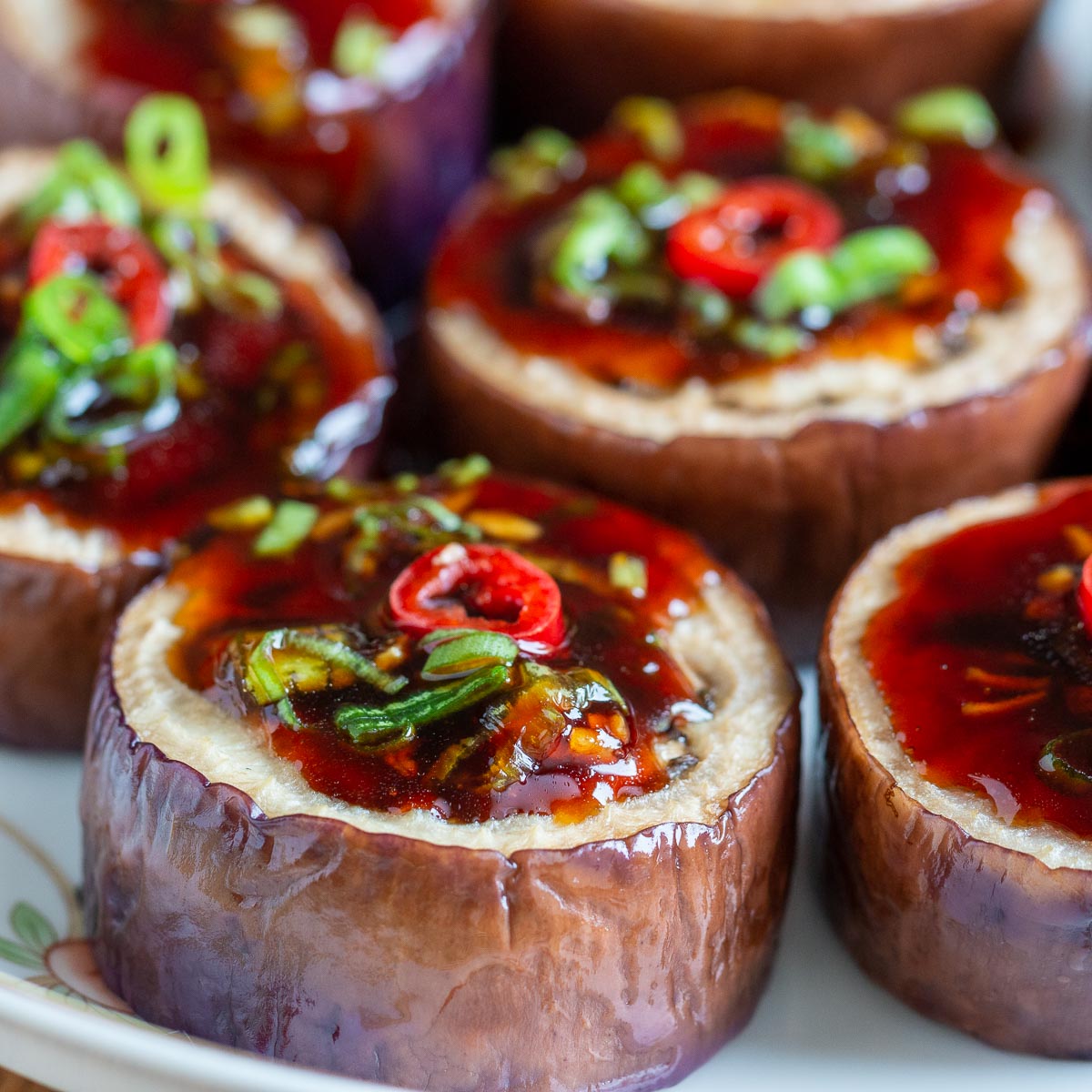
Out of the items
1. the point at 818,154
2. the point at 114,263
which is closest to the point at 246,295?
the point at 114,263

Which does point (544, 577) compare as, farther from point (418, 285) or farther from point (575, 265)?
point (418, 285)

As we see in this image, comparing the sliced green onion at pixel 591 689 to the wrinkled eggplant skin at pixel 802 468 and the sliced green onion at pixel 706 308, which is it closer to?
the wrinkled eggplant skin at pixel 802 468

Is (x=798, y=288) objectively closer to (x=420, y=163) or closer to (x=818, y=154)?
(x=818, y=154)

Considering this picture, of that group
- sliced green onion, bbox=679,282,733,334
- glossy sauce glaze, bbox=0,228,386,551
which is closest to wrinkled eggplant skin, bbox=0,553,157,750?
glossy sauce glaze, bbox=0,228,386,551

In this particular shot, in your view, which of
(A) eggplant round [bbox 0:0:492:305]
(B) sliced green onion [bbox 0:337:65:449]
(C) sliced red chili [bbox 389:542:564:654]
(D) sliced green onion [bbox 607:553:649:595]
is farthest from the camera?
(A) eggplant round [bbox 0:0:492:305]

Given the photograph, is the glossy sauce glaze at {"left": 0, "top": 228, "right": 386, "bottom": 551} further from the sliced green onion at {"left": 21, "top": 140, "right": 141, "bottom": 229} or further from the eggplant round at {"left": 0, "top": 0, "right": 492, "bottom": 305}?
the eggplant round at {"left": 0, "top": 0, "right": 492, "bottom": 305}

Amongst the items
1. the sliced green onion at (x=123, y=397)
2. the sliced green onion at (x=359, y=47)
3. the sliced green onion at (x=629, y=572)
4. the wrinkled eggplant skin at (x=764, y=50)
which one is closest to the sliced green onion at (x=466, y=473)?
the sliced green onion at (x=629, y=572)

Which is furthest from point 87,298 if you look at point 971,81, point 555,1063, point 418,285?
point 971,81
